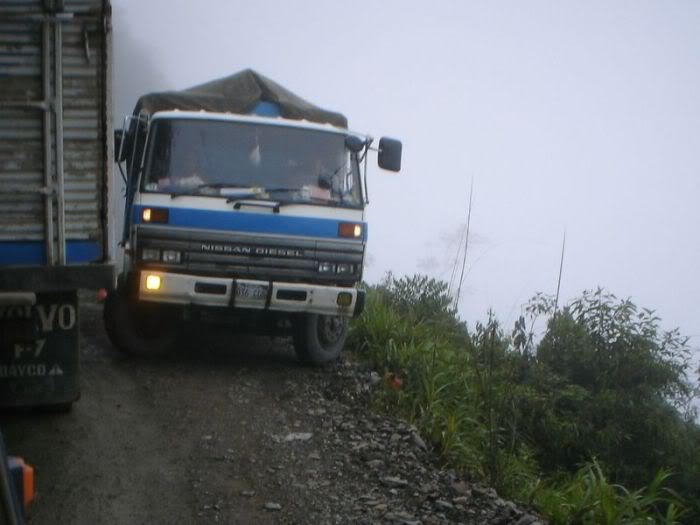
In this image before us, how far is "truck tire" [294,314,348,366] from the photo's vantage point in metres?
8.65

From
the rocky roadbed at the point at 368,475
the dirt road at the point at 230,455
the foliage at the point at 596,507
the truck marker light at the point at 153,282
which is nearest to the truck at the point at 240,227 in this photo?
the truck marker light at the point at 153,282

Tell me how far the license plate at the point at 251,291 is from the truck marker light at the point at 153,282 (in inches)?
26.4

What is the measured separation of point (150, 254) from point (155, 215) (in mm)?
339

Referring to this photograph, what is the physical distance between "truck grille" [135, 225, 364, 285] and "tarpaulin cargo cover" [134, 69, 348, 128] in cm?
177

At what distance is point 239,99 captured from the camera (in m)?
9.30

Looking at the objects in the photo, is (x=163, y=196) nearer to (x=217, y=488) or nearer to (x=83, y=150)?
(x=83, y=150)

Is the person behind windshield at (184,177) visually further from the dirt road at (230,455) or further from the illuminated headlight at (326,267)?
the dirt road at (230,455)

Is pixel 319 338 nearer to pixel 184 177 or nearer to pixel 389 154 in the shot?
pixel 389 154

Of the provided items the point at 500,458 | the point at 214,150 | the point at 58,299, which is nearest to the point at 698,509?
the point at 500,458

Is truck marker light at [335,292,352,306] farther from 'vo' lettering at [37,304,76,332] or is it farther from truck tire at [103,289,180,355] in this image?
'vo' lettering at [37,304,76,332]

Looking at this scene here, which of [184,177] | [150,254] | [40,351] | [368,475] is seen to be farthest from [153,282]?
[368,475]

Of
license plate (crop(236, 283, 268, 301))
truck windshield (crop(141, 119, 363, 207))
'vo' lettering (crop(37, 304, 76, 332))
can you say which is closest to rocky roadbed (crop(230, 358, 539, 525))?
license plate (crop(236, 283, 268, 301))

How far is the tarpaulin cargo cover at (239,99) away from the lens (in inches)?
362

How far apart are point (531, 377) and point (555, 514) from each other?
4.63m
